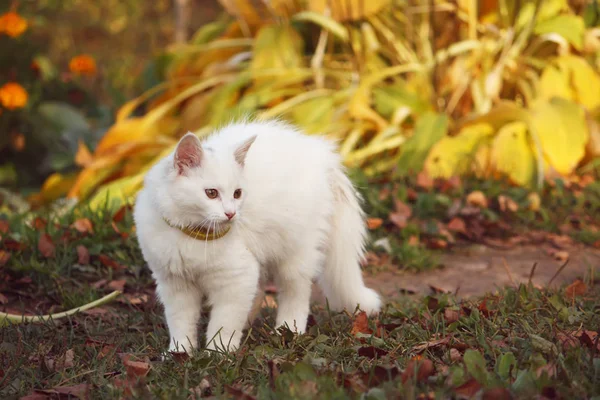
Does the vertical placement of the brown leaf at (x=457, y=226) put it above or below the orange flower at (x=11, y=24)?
below

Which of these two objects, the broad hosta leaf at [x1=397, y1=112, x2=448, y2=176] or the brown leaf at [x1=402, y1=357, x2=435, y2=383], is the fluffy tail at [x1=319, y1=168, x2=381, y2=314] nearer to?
the brown leaf at [x1=402, y1=357, x2=435, y2=383]

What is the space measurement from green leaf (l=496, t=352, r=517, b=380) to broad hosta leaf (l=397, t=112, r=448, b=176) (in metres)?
2.93

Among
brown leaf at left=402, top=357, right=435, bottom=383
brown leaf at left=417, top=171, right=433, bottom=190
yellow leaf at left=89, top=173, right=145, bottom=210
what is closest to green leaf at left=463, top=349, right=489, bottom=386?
brown leaf at left=402, top=357, right=435, bottom=383

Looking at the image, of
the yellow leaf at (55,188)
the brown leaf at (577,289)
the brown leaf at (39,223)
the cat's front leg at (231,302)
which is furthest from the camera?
the yellow leaf at (55,188)

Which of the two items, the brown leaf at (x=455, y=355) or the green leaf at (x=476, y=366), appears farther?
the brown leaf at (x=455, y=355)

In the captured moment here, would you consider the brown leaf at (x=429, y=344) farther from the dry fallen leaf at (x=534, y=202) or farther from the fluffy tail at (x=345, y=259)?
the dry fallen leaf at (x=534, y=202)

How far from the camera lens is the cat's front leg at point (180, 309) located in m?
2.72

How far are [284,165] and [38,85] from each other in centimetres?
472

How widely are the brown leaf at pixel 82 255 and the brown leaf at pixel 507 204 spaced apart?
8.20 ft

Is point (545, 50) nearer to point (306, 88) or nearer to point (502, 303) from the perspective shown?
point (306, 88)

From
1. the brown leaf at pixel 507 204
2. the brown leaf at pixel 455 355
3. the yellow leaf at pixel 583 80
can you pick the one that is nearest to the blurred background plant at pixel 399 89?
the yellow leaf at pixel 583 80

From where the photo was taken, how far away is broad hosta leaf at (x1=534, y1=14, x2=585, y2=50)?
5.50 meters

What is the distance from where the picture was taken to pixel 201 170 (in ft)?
8.40

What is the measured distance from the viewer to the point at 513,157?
5023 mm
